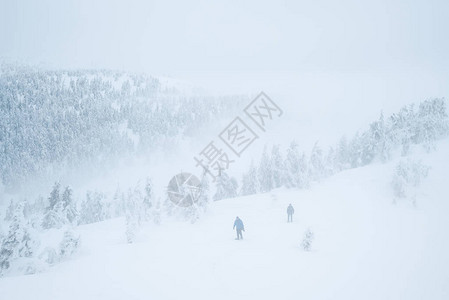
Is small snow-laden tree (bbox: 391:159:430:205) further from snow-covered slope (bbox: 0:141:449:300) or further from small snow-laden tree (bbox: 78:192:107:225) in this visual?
small snow-laden tree (bbox: 78:192:107:225)

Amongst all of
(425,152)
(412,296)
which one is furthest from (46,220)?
(425,152)

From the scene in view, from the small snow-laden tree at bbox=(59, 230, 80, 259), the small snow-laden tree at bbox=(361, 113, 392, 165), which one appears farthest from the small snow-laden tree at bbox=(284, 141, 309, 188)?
the small snow-laden tree at bbox=(59, 230, 80, 259)

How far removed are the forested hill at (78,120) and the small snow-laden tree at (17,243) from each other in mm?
70010

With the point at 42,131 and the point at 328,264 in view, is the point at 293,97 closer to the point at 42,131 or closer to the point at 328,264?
the point at 42,131

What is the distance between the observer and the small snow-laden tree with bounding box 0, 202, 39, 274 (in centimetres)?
1397

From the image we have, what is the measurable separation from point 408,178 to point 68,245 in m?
28.7

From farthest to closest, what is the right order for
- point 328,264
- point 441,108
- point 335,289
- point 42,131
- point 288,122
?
1. point 288,122
2. point 42,131
3. point 441,108
4. point 328,264
5. point 335,289

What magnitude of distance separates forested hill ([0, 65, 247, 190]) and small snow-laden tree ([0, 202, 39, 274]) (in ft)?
230

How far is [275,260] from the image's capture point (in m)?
13.3

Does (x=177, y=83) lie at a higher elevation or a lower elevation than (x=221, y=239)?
higher

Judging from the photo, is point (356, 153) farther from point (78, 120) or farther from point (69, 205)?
point (78, 120)

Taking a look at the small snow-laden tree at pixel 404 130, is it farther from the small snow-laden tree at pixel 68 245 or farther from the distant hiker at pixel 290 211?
the small snow-laden tree at pixel 68 245

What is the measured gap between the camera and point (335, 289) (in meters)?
11.2

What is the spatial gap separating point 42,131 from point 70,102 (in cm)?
2048
